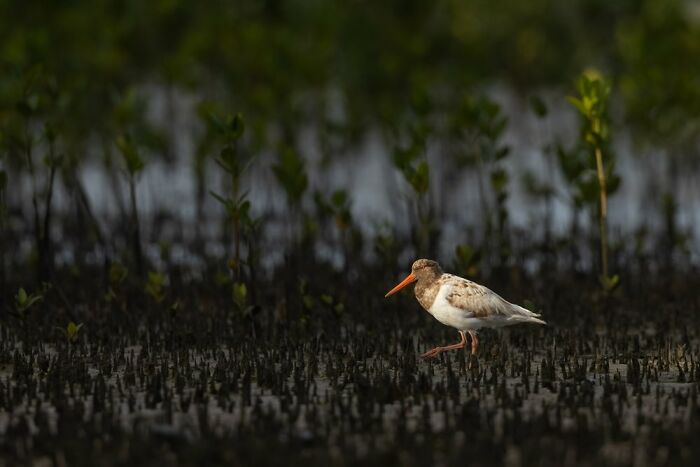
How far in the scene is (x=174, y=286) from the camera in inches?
413

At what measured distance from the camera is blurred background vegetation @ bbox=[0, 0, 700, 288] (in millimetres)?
11141

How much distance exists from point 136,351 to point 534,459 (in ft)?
12.6

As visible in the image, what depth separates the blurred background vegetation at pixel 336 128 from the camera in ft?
36.6

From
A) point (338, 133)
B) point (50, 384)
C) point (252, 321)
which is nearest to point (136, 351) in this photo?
point (252, 321)

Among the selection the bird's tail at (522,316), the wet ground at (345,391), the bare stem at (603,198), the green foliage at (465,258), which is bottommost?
the wet ground at (345,391)

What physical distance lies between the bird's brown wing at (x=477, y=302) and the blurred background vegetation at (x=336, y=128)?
1.80m

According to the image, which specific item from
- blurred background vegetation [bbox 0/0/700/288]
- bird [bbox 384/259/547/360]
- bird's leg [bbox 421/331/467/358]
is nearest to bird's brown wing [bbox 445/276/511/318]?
bird [bbox 384/259/547/360]

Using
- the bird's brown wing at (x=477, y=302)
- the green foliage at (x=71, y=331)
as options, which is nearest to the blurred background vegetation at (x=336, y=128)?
the green foliage at (x=71, y=331)

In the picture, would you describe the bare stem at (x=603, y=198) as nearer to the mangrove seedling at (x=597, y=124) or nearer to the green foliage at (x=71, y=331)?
the mangrove seedling at (x=597, y=124)

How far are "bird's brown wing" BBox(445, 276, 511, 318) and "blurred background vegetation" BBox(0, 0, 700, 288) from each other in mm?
1795

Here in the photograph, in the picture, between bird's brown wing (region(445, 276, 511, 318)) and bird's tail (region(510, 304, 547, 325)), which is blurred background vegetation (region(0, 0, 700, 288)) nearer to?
bird's brown wing (region(445, 276, 511, 318))

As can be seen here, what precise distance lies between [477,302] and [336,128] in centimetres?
749

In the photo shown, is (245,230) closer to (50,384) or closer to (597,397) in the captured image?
(50,384)

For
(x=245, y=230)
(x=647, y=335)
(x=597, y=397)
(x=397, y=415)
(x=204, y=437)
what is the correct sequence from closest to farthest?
(x=204, y=437) → (x=397, y=415) → (x=597, y=397) → (x=647, y=335) → (x=245, y=230)
